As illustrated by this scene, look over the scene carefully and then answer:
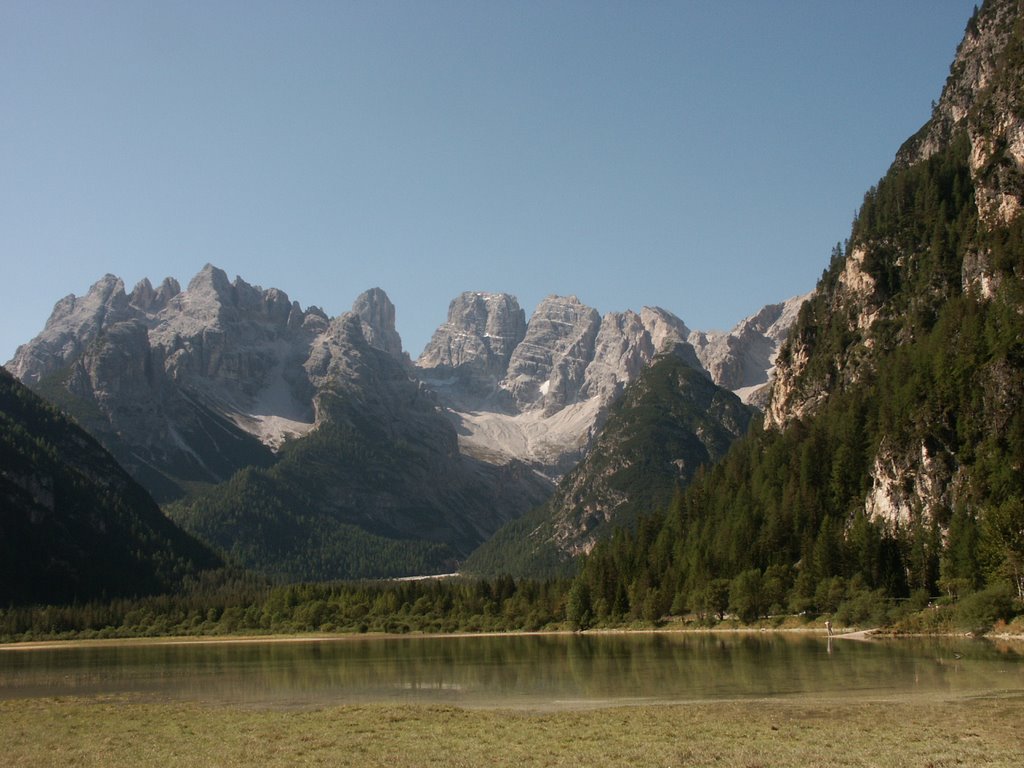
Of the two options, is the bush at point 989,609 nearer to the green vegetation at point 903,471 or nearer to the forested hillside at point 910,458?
the forested hillside at point 910,458

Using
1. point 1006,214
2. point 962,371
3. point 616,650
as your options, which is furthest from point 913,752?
point 1006,214

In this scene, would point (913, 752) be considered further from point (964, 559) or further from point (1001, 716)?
point (964, 559)

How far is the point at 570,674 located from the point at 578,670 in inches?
146

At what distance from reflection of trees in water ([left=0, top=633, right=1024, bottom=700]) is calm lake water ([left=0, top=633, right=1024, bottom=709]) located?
142 mm

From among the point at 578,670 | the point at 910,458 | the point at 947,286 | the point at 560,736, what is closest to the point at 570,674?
the point at 578,670

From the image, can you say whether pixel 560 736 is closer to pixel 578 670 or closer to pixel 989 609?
pixel 578 670

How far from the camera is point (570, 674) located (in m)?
84.1

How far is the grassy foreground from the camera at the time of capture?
1614 inches

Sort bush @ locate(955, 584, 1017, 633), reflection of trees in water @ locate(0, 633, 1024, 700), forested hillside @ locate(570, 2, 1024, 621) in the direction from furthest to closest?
forested hillside @ locate(570, 2, 1024, 621), bush @ locate(955, 584, 1017, 633), reflection of trees in water @ locate(0, 633, 1024, 700)

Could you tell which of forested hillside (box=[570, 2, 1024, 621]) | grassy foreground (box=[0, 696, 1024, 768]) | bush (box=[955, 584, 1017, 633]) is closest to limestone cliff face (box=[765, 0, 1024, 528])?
forested hillside (box=[570, 2, 1024, 621])

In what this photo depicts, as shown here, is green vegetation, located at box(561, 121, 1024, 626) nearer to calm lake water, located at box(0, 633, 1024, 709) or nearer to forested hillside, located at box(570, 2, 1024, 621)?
forested hillside, located at box(570, 2, 1024, 621)

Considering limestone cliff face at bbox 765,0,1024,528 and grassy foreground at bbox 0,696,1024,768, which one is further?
limestone cliff face at bbox 765,0,1024,528

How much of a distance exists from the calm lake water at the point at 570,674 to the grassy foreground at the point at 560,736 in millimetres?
6562

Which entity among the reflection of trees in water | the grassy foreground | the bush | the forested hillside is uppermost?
the forested hillside
